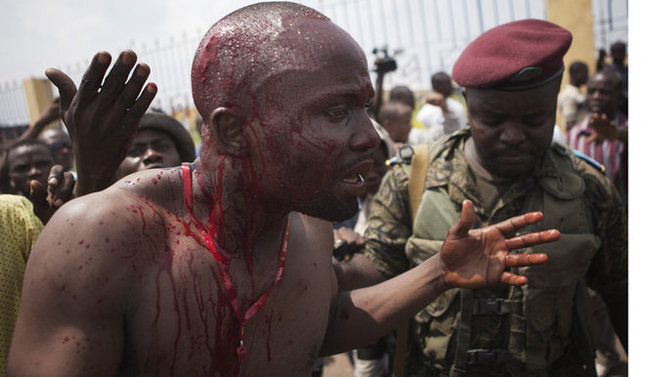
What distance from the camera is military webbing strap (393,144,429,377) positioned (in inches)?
106

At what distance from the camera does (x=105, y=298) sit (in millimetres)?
1354

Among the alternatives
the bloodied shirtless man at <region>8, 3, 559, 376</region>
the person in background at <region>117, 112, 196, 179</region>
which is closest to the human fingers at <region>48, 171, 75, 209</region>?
the bloodied shirtless man at <region>8, 3, 559, 376</region>

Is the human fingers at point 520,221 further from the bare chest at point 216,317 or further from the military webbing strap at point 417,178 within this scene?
the military webbing strap at point 417,178

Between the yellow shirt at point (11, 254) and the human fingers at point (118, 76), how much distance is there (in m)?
0.79

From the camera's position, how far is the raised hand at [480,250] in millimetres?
1841

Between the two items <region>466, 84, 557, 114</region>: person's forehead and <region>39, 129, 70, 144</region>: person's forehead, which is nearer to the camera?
<region>466, 84, 557, 114</region>: person's forehead

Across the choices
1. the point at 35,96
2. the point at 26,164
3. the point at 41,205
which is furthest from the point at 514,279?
the point at 35,96

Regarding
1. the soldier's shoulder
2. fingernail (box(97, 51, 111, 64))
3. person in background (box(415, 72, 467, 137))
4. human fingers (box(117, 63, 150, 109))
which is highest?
fingernail (box(97, 51, 111, 64))

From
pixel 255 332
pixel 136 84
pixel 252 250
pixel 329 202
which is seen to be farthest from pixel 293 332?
pixel 136 84

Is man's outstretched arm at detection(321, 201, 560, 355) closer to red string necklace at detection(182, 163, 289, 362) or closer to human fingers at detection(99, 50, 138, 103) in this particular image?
red string necklace at detection(182, 163, 289, 362)

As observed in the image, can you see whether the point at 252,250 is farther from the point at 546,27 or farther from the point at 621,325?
the point at 621,325

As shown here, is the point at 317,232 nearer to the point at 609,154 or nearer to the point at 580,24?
the point at 609,154

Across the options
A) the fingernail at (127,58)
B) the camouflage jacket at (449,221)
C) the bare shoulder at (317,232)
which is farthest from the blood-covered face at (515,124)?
the fingernail at (127,58)

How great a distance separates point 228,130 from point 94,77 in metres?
0.59
